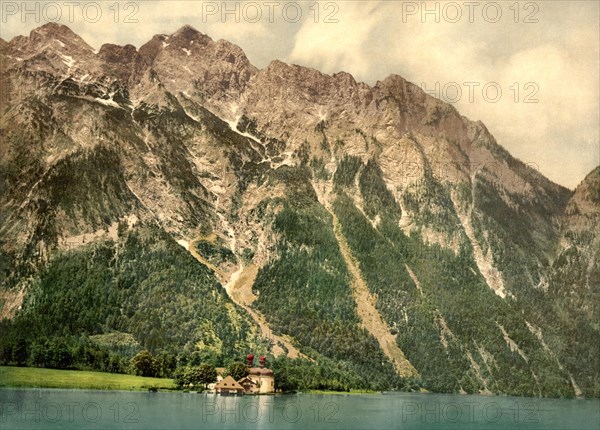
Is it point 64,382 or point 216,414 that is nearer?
point 216,414

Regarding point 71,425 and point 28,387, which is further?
point 28,387

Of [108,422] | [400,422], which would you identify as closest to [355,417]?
[400,422]

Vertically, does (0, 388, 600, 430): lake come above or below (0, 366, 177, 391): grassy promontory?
below

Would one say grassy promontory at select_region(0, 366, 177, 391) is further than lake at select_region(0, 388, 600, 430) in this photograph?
Yes

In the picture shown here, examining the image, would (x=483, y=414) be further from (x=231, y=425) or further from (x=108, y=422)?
(x=108, y=422)

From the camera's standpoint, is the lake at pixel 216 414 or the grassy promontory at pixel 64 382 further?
the grassy promontory at pixel 64 382

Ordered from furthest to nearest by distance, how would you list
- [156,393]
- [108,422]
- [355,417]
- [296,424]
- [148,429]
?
[156,393] → [355,417] → [296,424] → [108,422] → [148,429]

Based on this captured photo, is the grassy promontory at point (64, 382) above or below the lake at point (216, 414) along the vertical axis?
above

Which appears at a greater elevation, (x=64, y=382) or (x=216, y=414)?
(x=64, y=382)
